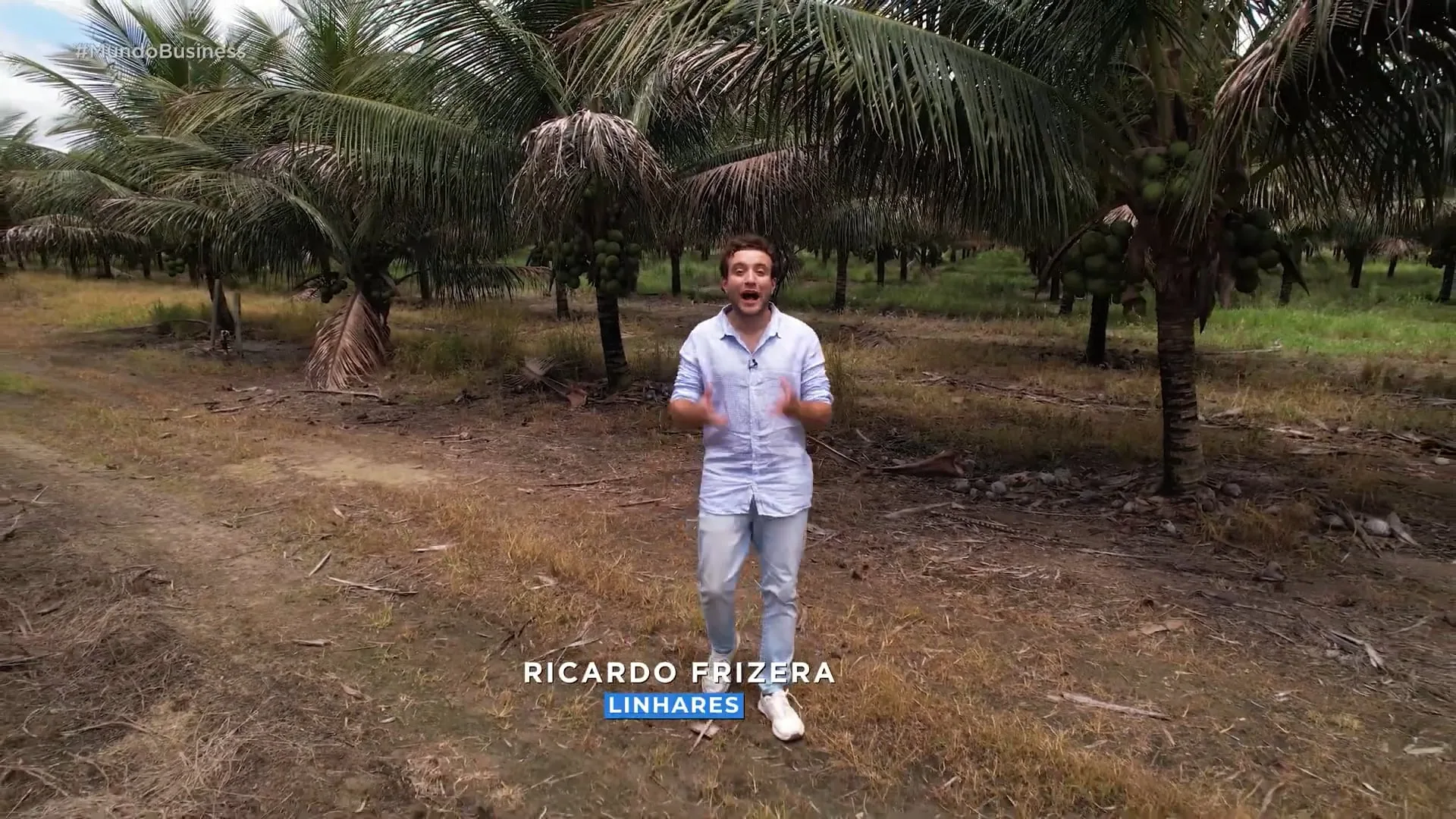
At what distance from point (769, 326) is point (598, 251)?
6.43 metres

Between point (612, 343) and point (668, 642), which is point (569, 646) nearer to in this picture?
point (668, 642)

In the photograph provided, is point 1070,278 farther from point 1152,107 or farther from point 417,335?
point 417,335

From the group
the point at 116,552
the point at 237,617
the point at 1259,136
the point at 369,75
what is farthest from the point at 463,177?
the point at 1259,136

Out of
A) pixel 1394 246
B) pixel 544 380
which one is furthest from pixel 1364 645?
pixel 1394 246

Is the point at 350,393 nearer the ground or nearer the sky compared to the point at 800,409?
nearer the ground

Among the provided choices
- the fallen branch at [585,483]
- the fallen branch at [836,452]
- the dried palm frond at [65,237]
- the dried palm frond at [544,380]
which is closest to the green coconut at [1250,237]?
the fallen branch at [836,452]

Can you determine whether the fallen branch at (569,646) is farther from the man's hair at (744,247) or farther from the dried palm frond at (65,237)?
the dried palm frond at (65,237)

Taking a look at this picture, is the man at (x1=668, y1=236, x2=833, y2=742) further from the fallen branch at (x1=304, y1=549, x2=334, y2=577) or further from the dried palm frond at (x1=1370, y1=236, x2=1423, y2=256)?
the dried palm frond at (x1=1370, y1=236, x2=1423, y2=256)

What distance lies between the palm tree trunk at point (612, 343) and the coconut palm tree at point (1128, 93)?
12.8ft

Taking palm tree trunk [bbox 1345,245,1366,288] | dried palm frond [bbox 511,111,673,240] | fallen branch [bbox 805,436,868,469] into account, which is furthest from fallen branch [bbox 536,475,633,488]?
palm tree trunk [bbox 1345,245,1366,288]

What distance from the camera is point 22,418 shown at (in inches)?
311

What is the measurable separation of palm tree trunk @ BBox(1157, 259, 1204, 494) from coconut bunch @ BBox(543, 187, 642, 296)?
514 centimetres

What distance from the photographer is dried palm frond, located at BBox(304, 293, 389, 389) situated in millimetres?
10406

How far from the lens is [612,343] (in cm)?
963
